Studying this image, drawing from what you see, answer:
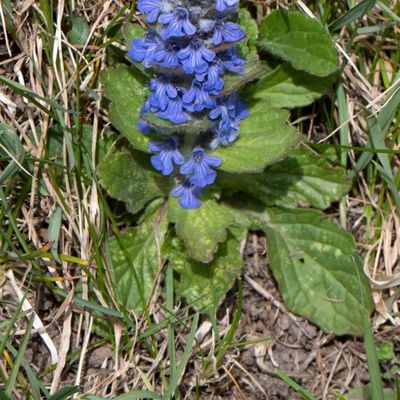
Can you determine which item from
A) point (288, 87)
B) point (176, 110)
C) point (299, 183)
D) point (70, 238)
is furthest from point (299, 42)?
point (70, 238)

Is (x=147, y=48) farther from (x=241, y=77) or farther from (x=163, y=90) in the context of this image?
(x=241, y=77)

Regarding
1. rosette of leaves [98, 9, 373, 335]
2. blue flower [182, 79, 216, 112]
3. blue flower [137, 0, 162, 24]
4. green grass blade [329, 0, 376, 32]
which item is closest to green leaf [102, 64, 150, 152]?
rosette of leaves [98, 9, 373, 335]

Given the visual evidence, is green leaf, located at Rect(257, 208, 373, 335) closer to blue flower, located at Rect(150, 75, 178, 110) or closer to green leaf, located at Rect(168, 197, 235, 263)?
green leaf, located at Rect(168, 197, 235, 263)

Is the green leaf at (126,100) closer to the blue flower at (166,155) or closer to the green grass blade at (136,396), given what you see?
the blue flower at (166,155)

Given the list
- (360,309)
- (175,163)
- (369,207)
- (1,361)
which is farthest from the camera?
(369,207)

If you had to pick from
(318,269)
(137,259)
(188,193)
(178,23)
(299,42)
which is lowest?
(318,269)

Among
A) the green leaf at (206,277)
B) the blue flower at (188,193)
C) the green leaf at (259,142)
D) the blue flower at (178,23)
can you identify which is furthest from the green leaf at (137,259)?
the blue flower at (178,23)

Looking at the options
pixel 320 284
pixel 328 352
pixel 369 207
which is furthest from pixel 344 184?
pixel 328 352

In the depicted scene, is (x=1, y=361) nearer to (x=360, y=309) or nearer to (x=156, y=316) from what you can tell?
(x=156, y=316)
